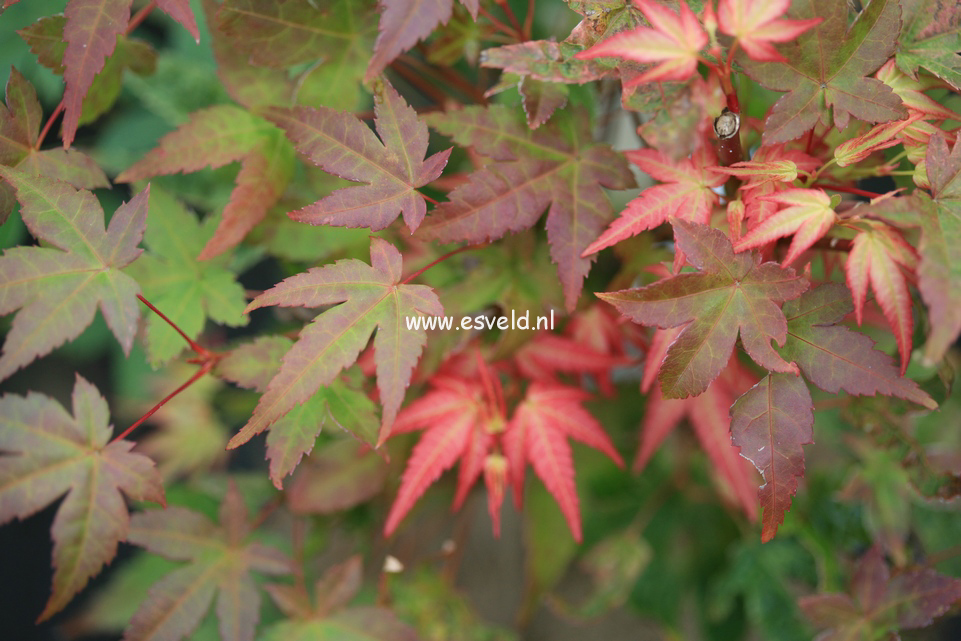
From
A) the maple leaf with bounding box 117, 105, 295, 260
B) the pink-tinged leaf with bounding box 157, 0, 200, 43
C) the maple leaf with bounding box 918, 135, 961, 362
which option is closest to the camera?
the maple leaf with bounding box 918, 135, 961, 362

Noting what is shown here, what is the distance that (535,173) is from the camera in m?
0.49

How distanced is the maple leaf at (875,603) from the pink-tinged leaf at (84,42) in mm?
717

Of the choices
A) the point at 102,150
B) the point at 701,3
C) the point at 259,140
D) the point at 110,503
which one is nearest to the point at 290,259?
the point at 259,140

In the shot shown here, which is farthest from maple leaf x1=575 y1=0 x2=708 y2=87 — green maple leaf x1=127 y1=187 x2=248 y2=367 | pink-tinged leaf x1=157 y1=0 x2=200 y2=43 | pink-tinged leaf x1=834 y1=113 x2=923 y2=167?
green maple leaf x1=127 y1=187 x2=248 y2=367

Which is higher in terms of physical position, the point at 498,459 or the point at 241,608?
the point at 498,459

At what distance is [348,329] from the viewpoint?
1.43ft

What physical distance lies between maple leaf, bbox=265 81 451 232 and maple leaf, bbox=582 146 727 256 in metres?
0.14

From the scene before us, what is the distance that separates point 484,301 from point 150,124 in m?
0.76

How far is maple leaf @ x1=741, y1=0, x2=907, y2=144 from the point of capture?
40 cm

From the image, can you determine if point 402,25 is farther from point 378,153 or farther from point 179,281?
point 179,281

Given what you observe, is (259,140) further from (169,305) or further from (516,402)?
(516,402)

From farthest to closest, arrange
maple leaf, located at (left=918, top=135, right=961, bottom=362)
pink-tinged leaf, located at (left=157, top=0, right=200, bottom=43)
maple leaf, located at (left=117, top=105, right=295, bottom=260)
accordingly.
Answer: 1. maple leaf, located at (left=117, top=105, right=295, bottom=260)
2. pink-tinged leaf, located at (left=157, top=0, right=200, bottom=43)
3. maple leaf, located at (left=918, top=135, right=961, bottom=362)

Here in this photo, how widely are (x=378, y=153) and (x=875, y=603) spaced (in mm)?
603

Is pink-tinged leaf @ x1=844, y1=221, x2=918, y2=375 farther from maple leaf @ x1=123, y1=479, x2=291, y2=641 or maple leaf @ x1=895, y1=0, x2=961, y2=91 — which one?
maple leaf @ x1=123, y1=479, x2=291, y2=641
